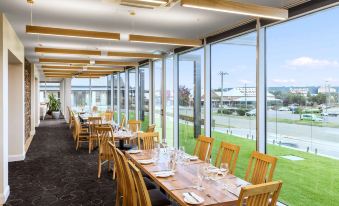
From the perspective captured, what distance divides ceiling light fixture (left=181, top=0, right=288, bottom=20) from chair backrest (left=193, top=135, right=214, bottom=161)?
2.02 meters

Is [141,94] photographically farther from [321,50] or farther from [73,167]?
[321,50]

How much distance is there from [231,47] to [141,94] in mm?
6038

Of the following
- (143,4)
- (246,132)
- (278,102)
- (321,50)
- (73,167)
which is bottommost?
(73,167)

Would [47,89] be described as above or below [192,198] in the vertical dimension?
above

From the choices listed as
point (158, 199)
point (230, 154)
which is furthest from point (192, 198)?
point (230, 154)

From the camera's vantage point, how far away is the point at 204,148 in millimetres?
4469

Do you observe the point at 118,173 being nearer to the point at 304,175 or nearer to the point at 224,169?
the point at 224,169

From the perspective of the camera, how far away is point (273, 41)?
15.5 ft

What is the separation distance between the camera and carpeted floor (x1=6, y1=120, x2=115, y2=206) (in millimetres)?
4379

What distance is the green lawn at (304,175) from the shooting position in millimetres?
5406

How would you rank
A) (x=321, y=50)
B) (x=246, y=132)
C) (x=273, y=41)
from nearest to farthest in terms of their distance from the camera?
1. (x=321, y=50)
2. (x=273, y=41)
3. (x=246, y=132)

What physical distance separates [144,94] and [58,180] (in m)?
6.22

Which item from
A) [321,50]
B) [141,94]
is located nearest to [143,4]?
[321,50]

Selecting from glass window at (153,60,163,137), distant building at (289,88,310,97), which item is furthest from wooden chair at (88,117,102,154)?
distant building at (289,88,310,97)
